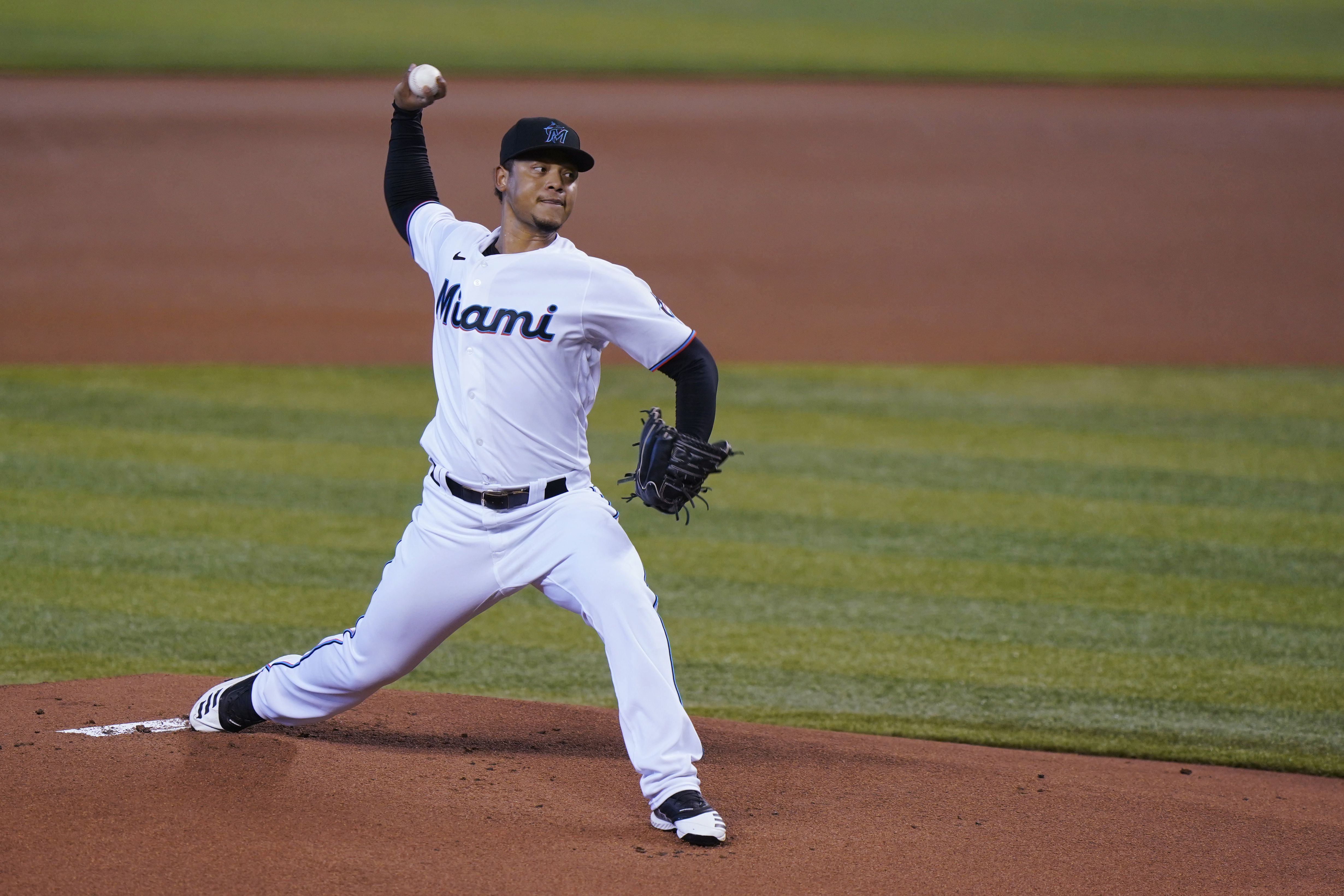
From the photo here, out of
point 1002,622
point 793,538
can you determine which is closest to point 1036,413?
point 793,538

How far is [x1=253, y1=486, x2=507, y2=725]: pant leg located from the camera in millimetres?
3674

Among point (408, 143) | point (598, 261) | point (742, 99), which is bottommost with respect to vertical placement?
point (598, 261)

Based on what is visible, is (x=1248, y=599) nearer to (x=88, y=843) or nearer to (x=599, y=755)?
(x=599, y=755)

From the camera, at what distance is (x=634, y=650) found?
355 cm

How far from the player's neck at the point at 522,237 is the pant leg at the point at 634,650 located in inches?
29.7

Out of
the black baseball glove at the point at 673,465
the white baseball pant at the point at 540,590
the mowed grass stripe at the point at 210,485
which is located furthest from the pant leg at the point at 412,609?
the mowed grass stripe at the point at 210,485

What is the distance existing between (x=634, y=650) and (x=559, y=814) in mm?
493

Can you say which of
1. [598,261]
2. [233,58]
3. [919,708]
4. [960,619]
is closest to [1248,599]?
[960,619]

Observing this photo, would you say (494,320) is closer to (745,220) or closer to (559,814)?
(559,814)

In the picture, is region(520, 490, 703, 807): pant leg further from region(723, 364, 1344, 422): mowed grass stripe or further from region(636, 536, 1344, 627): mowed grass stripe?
region(723, 364, 1344, 422): mowed grass stripe

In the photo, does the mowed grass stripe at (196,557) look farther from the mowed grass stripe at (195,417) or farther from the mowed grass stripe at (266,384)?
the mowed grass stripe at (266,384)

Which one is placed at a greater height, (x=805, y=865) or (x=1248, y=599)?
(x=1248, y=599)

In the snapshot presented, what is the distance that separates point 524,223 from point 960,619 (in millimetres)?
3103

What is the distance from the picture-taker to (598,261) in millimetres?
3730
